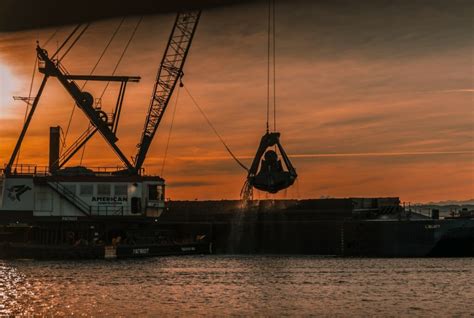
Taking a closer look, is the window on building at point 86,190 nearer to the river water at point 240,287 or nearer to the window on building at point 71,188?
the window on building at point 71,188

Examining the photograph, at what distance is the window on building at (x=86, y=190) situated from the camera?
92.4 meters

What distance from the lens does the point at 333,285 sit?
218 feet

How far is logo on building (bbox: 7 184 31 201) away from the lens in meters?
91.9

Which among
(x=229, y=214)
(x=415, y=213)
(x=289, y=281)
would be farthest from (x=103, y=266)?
(x=415, y=213)

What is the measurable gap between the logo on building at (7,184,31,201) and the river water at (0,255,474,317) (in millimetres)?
6687

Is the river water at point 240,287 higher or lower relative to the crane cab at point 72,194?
lower

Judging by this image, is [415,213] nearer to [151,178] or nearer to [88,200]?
[151,178]

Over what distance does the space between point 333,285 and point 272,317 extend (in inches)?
653

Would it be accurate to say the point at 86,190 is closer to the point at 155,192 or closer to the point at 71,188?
the point at 71,188

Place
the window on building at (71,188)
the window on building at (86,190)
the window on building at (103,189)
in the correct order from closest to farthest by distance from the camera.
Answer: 1. the window on building at (71,188)
2. the window on building at (86,190)
3. the window on building at (103,189)

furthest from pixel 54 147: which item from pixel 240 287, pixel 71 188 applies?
pixel 240 287

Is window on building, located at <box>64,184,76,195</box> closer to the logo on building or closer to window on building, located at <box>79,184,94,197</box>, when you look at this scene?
window on building, located at <box>79,184,94,197</box>

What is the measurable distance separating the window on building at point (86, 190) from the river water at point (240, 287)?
8255 millimetres

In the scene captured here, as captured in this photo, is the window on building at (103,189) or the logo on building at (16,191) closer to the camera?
the logo on building at (16,191)
